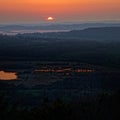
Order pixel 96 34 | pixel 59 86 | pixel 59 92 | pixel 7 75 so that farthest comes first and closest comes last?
1. pixel 96 34
2. pixel 7 75
3. pixel 59 86
4. pixel 59 92

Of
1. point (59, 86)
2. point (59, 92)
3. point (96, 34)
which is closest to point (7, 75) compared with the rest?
point (59, 86)

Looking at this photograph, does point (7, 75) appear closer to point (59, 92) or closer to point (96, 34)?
point (59, 92)

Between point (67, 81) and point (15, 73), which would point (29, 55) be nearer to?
point (15, 73)

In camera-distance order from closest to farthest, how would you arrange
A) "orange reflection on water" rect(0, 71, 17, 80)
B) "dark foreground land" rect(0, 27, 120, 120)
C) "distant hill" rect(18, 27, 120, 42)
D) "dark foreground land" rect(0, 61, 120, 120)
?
"dark foreground land" rect(0, 61, 120, 120), "dark foreground land" rect(0, 27, 120, 120), "orange reflection on water" rect(0, 71, 17, 80), "distant hill" rect(18, 27, 120, 42)

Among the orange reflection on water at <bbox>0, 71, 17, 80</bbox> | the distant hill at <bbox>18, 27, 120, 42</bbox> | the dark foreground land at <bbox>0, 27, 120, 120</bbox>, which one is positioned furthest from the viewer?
the distant hill at <bbox>18, 27, 120, 42</bbox>

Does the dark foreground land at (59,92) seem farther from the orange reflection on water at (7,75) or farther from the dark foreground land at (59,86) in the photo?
the orange reflection on water at (7,75)

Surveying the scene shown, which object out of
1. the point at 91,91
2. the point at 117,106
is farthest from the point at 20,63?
the point at 117,106

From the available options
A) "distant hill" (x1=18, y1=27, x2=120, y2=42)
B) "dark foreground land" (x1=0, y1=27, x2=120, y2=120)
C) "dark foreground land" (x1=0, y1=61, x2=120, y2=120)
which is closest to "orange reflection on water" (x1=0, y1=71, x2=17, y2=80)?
"dark foreground land" (x1=0, y1=27, x2=120, y2=120)

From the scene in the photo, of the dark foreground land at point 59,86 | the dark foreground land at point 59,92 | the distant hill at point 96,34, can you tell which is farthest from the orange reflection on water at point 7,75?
the distant hill at point 96,34

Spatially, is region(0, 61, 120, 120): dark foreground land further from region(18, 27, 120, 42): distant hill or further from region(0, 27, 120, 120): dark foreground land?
region(18, 27, 120, 42): distant hill

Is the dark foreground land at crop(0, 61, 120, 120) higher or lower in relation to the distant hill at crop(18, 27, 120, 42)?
higher

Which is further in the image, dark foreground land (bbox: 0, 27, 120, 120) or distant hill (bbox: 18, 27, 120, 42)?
distant hill (bbox: 18, 27, 120, 42)

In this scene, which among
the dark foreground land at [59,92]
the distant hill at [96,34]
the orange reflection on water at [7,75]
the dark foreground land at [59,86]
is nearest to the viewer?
the dark foreground land at [59,92]
